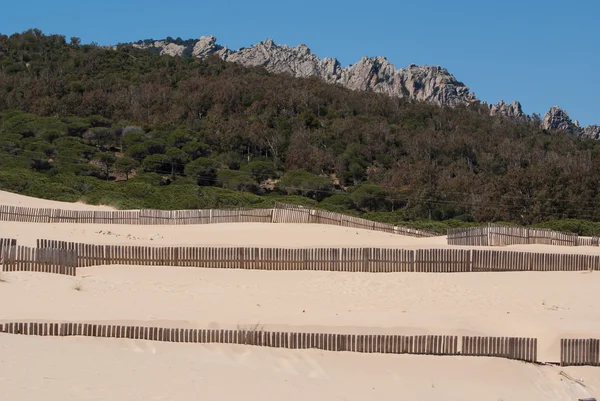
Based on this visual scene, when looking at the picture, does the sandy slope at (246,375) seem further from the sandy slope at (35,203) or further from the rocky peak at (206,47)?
the rocky peak at (206,47)

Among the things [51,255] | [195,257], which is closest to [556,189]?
[195,257]

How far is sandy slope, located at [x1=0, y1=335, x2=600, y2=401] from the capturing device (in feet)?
32.0

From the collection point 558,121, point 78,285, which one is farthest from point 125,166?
point 558,121

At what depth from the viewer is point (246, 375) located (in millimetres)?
11648

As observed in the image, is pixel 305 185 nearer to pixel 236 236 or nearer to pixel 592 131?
pixel 236 236

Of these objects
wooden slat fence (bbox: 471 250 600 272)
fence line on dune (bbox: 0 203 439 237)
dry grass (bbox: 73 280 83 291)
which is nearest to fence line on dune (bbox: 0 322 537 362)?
dry grass (bbox: 73 280 83 291)

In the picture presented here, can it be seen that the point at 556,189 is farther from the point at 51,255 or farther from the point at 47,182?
the point at 51,255

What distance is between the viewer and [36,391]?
9.06 meters

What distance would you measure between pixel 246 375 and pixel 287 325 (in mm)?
3949

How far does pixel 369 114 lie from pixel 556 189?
113ft

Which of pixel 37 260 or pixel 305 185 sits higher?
pixel 305 185

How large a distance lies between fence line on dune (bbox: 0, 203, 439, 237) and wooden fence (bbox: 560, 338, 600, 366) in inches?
713

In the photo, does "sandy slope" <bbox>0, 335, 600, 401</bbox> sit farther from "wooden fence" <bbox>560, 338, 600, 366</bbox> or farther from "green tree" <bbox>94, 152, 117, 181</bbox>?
"green tree" <bbox>94, 152, 117, 181</bbox>

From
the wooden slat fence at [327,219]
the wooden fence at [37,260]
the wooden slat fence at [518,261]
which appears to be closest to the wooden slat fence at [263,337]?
the wooden fence at [37,260]
